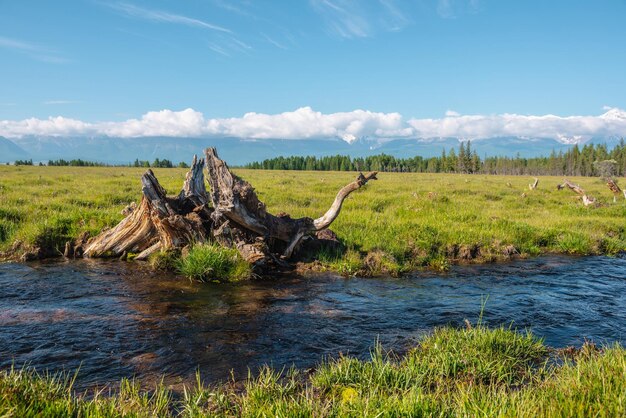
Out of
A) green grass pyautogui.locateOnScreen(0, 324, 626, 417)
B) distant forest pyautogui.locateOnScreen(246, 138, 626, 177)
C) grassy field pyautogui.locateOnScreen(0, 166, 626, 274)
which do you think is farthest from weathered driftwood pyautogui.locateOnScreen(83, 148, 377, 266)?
distant forest pyautogui.locateOnScreen(246, 138, 626, 177)

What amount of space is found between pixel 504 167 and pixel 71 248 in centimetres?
19903

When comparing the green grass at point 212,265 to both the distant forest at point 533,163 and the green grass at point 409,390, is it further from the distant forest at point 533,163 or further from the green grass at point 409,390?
the distant forest at point 533,163

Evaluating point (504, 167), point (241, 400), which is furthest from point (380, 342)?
point (504, 167)

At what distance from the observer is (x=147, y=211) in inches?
524

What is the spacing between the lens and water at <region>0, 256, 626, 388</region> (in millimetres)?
7172

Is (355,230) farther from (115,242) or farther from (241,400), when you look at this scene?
(241,400)

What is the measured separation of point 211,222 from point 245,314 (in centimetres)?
512

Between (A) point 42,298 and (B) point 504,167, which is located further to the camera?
(B) point 504,167

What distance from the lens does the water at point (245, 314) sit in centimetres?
717

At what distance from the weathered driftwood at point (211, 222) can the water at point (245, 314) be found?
0.95m

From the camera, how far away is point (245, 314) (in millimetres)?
9492

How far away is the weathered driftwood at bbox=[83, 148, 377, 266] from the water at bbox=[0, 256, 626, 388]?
95 centimetres

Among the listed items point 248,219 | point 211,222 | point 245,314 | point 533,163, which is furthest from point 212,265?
point 533,163

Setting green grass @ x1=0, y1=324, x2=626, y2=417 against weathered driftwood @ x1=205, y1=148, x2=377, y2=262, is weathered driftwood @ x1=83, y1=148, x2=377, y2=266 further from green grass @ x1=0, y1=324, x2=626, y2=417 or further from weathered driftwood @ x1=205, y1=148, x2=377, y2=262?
green grass @ x1=0, y1=324, x2=626, y2=417
